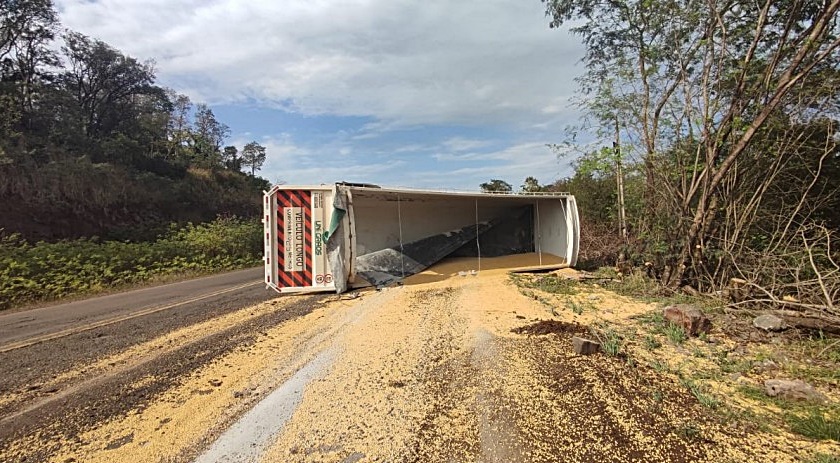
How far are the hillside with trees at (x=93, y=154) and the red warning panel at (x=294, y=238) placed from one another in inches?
540

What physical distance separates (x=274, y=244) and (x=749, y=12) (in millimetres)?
7902

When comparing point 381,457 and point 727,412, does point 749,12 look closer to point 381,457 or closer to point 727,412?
point 727,412

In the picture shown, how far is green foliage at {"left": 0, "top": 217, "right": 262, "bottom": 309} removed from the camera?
30.0 feet

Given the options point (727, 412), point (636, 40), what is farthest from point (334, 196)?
point (636, 40)

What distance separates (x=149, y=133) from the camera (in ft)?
90.9

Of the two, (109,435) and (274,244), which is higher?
(274,244)

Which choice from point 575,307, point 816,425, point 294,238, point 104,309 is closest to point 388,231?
point 294,238

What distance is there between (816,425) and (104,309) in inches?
358

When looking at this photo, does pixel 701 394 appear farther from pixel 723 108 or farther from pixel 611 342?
pixel 723 108

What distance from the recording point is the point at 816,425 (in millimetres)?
2229

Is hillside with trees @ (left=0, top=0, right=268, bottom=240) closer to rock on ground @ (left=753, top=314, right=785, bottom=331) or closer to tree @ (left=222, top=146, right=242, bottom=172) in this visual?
tree @ (left=222, top=146, right=242, bottom=172)

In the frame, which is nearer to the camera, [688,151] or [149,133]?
[688,151]

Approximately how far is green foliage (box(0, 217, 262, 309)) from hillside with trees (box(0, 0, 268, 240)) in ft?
12.9

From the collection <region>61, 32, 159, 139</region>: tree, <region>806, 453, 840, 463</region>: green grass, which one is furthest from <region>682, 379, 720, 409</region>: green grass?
<region>61, 32, 159, 139</region>: tree
